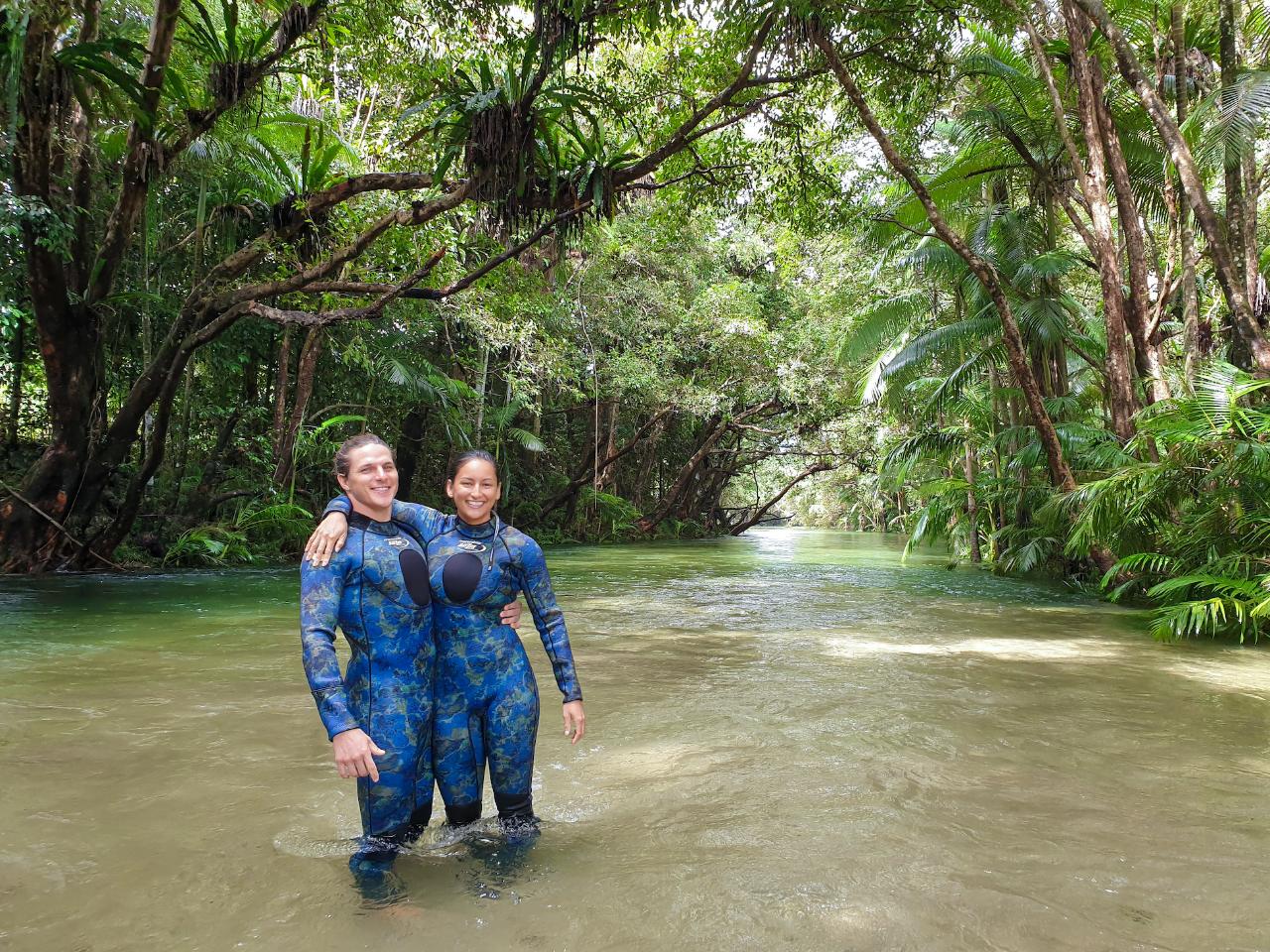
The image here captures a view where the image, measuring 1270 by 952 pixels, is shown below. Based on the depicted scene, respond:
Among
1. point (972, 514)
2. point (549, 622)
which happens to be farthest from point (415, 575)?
point (972, 514)

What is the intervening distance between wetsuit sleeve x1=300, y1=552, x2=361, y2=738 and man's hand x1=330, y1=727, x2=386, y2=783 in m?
0.02

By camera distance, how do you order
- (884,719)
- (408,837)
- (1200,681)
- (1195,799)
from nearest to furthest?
(408,837) < (1195,799) < (884,719) < (1200,681)

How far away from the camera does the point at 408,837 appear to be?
9.28 ft

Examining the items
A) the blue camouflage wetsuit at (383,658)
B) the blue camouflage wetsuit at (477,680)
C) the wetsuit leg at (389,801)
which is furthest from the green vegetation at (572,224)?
the wetsuit leg at (389,801)

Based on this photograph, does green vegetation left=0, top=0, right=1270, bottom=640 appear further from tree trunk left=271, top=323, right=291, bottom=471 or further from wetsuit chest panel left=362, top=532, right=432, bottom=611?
wetsuit chest panel left=362, top=532, right=432, bottom=611

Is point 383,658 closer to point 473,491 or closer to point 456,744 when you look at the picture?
point 456,744

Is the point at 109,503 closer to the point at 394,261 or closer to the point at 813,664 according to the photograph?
the point at 394,261

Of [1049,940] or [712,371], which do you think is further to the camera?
[712,371]

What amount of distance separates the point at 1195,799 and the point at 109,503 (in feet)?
47.0

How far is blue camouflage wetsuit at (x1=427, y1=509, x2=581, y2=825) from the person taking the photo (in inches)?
110

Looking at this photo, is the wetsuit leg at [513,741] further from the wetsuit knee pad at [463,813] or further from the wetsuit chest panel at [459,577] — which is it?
the wetsuit chest panel at [459,577]

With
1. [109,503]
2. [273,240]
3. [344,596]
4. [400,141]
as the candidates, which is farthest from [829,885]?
[109,503]

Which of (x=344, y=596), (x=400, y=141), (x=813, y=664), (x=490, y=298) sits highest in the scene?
(x=400, y=141)

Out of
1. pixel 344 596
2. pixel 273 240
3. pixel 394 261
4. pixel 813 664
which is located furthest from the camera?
pixel 394 261
